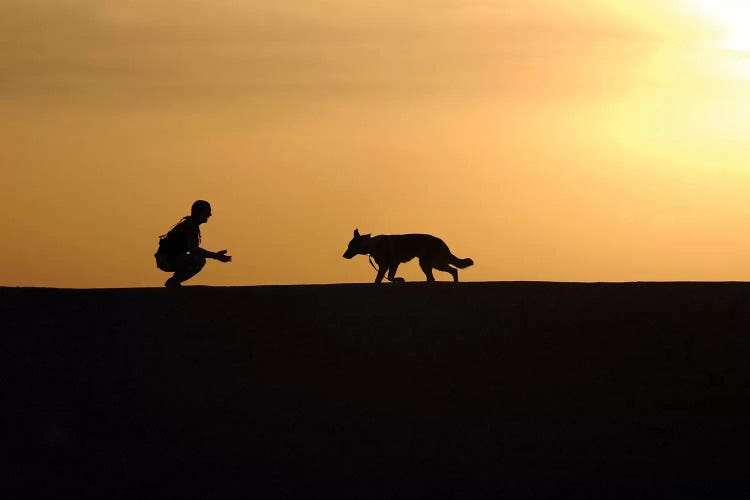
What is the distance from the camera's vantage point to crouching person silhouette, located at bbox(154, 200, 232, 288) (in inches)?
648

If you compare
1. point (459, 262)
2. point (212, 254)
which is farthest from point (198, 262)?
point (459, 262)

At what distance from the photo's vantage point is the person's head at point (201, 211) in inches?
645

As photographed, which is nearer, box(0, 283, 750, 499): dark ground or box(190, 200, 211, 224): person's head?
box(0, 283, 750, 499): dark ground

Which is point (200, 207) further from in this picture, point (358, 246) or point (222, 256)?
point (358, 246)

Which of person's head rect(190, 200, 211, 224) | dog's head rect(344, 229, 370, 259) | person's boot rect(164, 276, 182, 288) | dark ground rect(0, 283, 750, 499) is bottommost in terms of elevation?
dark ground rect(0, 283, 750, 499)

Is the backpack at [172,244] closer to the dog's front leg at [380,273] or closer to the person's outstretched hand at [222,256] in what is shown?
the person's outstretched hand at [222,256]

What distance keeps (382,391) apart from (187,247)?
4.20 m

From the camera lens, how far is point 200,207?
1639 centimetres

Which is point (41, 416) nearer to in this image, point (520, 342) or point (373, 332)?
point (373, 332)

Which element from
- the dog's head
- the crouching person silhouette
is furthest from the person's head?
the dog's head

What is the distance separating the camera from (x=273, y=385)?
43.4 feet

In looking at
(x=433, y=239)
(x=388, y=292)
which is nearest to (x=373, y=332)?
(x=388, y=292)

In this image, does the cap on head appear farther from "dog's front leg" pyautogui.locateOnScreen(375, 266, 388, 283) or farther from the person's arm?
"dog's front leg" pyautogui.locateOnScreen(375, 266, 388, 283)

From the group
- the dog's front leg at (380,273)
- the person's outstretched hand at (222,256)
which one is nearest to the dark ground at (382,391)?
the person's outstretched hand at (222,256)
